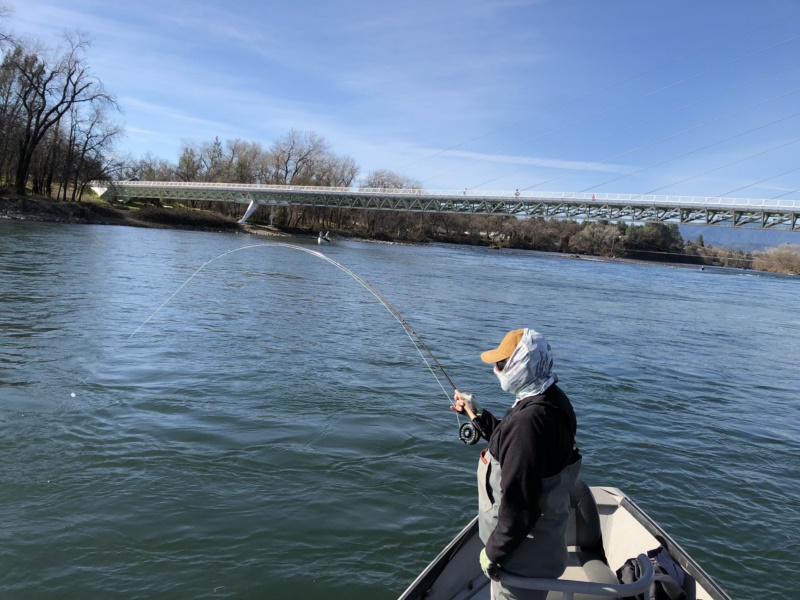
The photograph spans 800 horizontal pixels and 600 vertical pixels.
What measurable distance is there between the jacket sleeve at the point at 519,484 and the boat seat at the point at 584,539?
1.21 metres

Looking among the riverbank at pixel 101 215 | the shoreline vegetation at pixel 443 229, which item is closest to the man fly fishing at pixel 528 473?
the riverbank at pixel 101 215

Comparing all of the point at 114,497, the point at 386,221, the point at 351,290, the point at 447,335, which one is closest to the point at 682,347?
the point at 447,335

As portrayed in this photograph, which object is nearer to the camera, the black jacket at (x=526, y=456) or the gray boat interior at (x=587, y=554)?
the black jacket at (x=526, y=456)

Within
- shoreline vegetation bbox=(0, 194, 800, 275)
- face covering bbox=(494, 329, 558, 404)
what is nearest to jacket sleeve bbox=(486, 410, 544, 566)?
face covering bbox=(494, 329, 558, 404)

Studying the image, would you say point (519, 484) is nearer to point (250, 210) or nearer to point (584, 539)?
point (584, 539)

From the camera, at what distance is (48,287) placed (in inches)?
723

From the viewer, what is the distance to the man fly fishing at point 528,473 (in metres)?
2.89

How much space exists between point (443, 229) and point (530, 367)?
427ft

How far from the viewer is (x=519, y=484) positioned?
288 cm

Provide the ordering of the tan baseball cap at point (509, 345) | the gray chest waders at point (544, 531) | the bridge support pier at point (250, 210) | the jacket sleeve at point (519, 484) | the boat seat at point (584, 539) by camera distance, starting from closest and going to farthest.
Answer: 1. the jacket sleeve at point (519, 484)
2. the gray chest waders at point (544, 531)
3. the tan baseball cap at point (509, 345)
4. the boat seat at point (584, 539)
5. the bridge support pier at point (250, 210)

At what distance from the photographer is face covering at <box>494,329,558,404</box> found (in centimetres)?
309

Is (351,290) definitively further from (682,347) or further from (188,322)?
(682,347)

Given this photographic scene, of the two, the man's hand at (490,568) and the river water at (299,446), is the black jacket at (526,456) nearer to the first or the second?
the man's hand at (490,568)

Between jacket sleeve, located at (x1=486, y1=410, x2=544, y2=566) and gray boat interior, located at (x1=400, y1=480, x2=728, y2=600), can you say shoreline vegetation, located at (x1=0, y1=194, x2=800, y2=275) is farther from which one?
jacket sleeve, located at (x1=486, y1=410, x2=544, y2=566)
